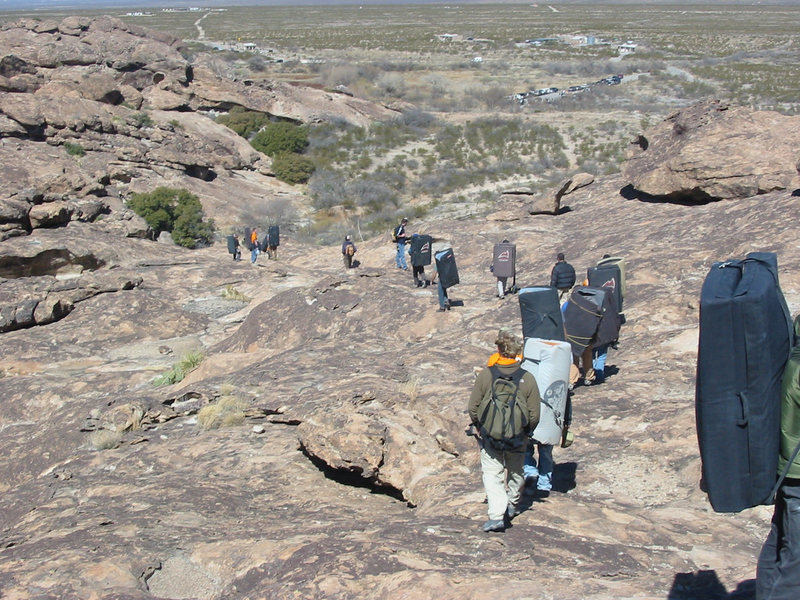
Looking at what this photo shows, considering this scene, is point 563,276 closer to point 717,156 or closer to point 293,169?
point 717,156

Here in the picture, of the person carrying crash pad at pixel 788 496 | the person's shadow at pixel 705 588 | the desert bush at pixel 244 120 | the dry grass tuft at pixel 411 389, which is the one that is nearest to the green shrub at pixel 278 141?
the desert bush at pixel 244 120

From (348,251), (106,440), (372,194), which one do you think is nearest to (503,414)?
(106,440)

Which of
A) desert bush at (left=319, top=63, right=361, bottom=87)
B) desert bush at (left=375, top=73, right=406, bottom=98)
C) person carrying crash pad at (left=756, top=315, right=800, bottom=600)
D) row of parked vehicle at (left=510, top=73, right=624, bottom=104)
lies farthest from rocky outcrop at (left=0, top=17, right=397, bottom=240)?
person carrying crash pad at (left=756, top=315, right=800, bottom=600)

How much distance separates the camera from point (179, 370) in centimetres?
1177

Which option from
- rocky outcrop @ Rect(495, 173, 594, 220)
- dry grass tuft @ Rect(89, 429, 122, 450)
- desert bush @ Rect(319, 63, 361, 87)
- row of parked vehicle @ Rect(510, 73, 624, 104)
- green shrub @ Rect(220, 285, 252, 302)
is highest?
desert bush @ Rect(319, 63, 361, 87)

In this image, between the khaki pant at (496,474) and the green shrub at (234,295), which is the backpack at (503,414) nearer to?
the khaki pant at (496,474)

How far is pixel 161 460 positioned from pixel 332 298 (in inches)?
226

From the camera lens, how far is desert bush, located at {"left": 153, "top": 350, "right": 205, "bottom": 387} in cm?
1154

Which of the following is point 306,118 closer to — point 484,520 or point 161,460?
point 161,460

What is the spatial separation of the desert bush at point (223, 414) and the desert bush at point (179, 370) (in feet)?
10.5

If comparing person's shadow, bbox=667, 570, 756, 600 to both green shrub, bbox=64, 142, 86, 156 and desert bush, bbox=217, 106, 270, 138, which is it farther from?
desert bush, bbox=217, 106, 270, 138

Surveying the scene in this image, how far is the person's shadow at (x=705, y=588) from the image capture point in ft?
12.3

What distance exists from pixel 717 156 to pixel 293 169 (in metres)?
21.6

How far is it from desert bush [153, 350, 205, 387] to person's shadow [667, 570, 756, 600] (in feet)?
29.3
